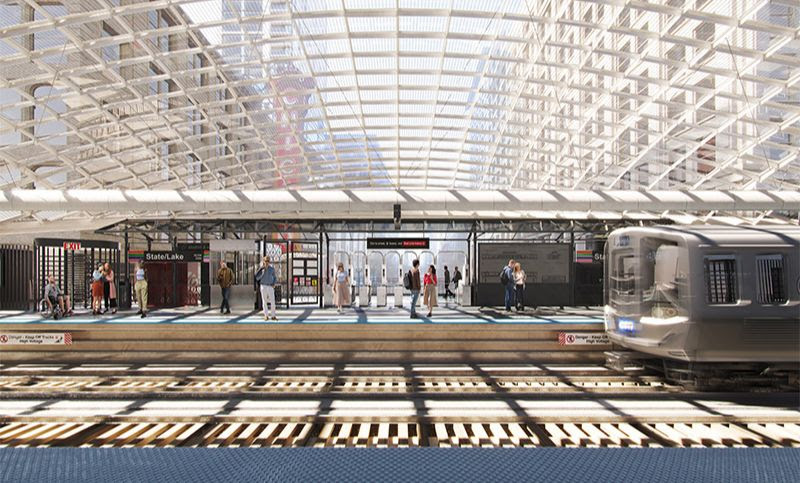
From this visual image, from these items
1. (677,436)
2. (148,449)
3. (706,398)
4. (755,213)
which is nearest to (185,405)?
(148,449)

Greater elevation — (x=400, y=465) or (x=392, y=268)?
(x=392, y=268)

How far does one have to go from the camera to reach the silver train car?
10.7 m

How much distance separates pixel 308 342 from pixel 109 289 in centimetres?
1058

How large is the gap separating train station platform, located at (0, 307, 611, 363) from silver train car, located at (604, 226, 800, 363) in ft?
10.6

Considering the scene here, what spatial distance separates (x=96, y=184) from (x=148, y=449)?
28.6 metres

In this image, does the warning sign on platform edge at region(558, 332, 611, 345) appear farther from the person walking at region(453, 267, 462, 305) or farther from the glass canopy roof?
the glass canopy roof

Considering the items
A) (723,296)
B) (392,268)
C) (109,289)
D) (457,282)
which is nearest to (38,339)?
(109,289)

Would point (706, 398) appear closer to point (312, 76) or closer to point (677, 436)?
point (677, 436)

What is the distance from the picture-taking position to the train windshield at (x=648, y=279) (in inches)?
439

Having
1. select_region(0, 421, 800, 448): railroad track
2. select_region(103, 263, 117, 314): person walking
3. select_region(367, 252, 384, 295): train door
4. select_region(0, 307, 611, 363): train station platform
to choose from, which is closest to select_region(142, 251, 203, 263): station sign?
select_region(103, 263, 117, 314): person walking

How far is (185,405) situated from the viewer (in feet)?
32.8

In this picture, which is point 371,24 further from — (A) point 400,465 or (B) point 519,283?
(A) point 400,465

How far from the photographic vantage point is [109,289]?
21250 millimetres

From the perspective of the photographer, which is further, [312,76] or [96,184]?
[96,184]
